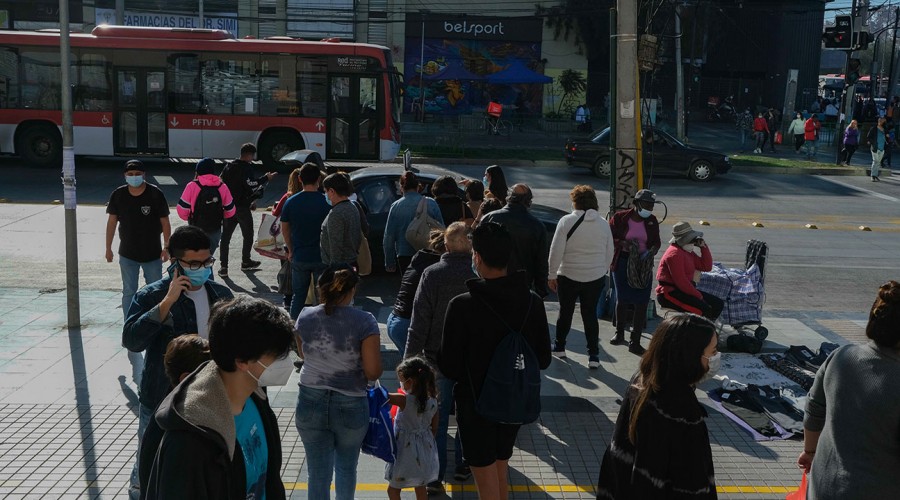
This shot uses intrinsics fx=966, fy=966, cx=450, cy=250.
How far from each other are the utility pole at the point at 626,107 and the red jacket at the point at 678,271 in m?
1.46

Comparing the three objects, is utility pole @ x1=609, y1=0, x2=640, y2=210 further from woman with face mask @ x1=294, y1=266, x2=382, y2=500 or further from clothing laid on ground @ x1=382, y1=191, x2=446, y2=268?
woman with face mask @ x1=294, y1=266, x2=382, y2=500

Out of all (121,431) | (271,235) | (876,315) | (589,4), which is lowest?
(121,431)

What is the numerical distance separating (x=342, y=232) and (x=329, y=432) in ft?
11.2

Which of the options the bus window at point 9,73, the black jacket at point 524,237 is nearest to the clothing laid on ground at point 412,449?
the black jacket at point 524,237

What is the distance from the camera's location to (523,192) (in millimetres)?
8695

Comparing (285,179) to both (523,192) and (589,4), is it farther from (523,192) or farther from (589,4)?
(589,4)

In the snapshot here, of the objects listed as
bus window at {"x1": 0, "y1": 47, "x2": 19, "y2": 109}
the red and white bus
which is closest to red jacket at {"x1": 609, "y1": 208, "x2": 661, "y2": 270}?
the red and white bus

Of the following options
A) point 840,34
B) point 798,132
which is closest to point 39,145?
point 840,34

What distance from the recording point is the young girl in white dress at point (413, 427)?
568 cm

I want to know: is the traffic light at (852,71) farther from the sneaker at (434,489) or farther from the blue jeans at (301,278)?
the sneaker at (434,489)

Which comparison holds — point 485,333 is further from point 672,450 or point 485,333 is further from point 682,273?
Answer: point 682,273

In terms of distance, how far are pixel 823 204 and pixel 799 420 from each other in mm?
15385

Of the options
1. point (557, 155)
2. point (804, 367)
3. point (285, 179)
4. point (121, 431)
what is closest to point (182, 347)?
point (121, 431)

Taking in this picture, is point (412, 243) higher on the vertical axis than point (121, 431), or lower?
higher
